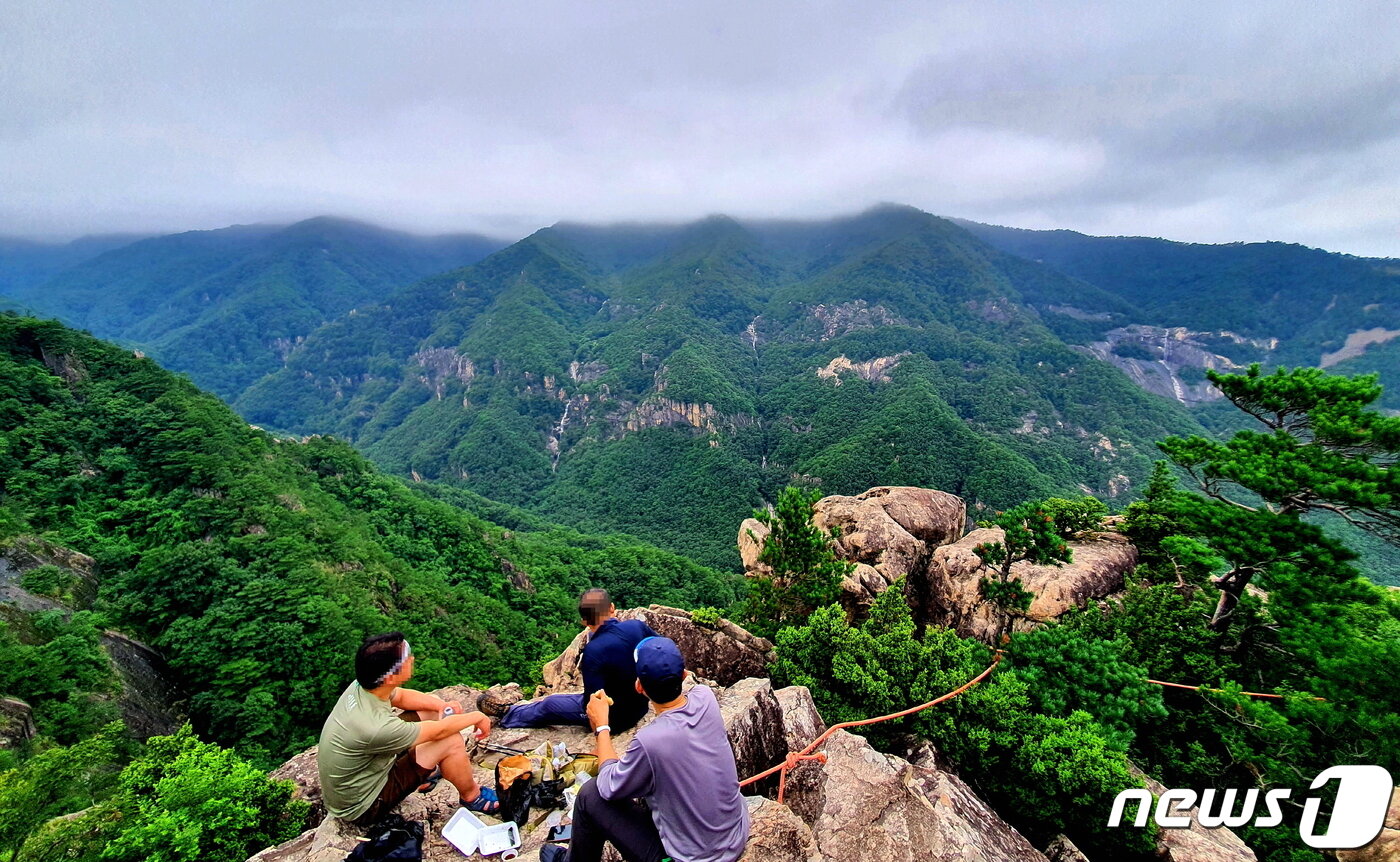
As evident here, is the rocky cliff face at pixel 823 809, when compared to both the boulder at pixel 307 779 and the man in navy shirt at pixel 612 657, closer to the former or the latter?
the boulder at pixel 307 779

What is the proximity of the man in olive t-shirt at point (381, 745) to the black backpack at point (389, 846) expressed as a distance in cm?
42

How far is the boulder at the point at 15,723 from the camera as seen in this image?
12.3m

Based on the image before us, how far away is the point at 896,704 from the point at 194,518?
35855mm

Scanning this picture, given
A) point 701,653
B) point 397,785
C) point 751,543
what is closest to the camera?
point 397,785

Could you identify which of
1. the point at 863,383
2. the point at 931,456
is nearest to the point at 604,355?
the point at 863,383

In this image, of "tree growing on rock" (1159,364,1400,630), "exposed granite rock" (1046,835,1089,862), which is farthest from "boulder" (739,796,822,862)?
"tree growing on rock" (1159,364,1400,630)

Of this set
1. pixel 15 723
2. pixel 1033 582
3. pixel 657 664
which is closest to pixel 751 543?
pixel 1033 582

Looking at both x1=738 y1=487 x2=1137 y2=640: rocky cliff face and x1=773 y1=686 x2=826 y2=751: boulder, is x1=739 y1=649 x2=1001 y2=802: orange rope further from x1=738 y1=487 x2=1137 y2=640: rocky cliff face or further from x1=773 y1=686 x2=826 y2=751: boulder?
x1=738 y1=487 x2=1137 y2=640: rocky cliff face

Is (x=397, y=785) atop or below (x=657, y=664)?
below

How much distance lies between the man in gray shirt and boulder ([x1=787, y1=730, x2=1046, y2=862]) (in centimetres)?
272

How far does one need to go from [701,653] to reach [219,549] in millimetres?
26739

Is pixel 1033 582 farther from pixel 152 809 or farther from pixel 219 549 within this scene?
pixel 219 549

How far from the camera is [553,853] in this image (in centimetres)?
552

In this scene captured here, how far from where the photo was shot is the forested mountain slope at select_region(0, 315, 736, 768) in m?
20.8
